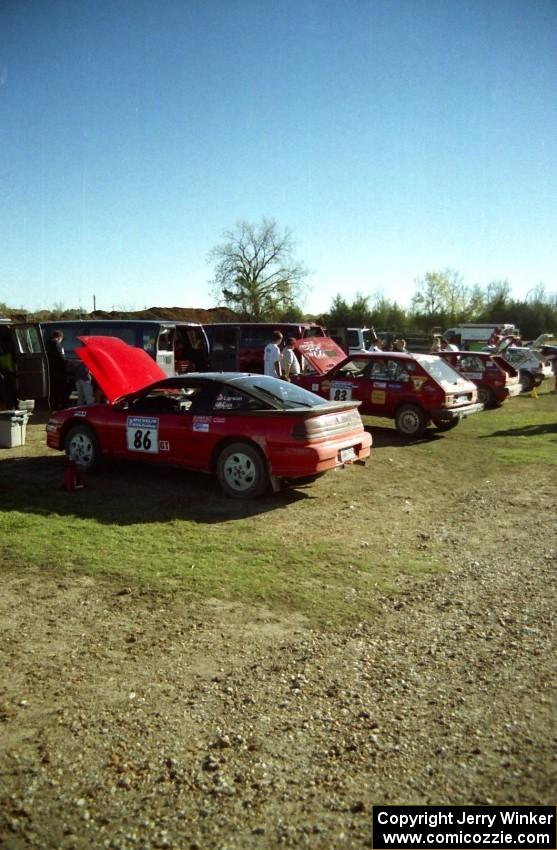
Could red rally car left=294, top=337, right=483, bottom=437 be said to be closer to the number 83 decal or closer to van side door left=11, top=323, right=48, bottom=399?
the number 83 decal

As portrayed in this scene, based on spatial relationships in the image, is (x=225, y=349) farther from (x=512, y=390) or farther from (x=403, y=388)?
(x=512, y=390)

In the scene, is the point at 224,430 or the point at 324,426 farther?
the point at 224,430

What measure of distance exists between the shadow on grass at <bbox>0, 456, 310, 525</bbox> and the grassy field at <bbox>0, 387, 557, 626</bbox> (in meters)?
0.01

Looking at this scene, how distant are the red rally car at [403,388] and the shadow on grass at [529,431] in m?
0.89

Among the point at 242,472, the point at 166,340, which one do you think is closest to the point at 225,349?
the point at 166,340

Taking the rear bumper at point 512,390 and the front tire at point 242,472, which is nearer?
the front tire at point 242,472

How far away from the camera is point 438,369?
13.4 meters

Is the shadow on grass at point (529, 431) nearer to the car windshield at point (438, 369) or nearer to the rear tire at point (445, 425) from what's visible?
the rear tire at point (445, 425)

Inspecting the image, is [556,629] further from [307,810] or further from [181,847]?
[181,847]

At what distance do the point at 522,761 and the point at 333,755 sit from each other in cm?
85

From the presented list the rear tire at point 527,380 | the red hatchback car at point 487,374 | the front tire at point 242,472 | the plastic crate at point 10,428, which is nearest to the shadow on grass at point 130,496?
the front tire at point 242,472

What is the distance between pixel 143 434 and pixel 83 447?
1.08 m

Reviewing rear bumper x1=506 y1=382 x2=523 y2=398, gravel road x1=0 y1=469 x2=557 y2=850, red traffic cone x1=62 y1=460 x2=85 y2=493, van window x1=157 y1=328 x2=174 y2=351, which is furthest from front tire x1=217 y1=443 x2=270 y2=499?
rear bumper x1=506 y1=382 x2=523 y2=398

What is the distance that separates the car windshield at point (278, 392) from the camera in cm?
827
